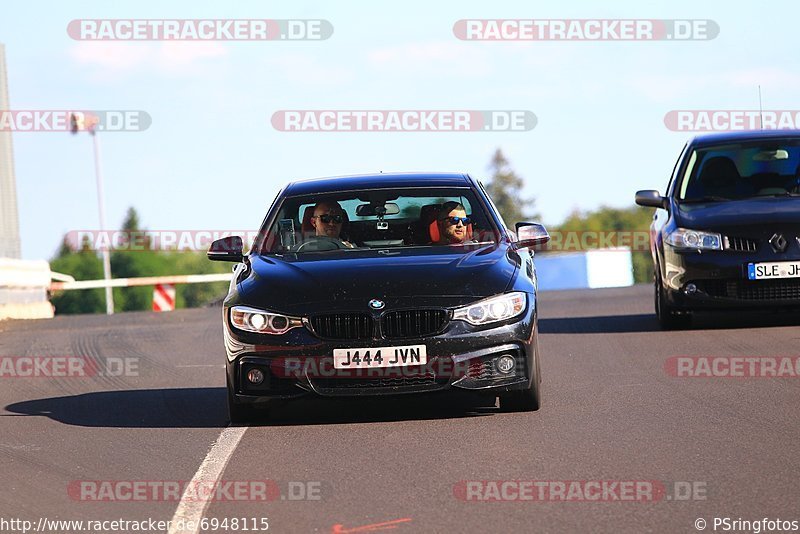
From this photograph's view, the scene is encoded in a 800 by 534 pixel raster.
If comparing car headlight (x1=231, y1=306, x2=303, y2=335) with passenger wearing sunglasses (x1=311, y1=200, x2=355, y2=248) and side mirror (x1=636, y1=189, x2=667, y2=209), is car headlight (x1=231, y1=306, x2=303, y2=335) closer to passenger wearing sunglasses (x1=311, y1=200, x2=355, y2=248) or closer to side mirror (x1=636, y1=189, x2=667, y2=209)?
passenger wearing sunglasses (x1=311, y1=200, x2=355, y2=248)

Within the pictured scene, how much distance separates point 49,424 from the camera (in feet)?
31.6

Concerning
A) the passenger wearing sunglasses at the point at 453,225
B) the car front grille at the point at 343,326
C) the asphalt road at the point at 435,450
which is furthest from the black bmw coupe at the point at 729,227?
the car front grille at the point at 343,326

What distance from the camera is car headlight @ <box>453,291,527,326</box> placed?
8586 mm

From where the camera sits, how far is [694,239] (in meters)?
13.8

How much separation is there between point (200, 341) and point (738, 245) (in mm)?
6165

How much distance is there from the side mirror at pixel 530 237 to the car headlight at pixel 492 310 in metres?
1.20

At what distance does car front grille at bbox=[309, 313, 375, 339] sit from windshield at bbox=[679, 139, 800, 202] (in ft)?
21.7

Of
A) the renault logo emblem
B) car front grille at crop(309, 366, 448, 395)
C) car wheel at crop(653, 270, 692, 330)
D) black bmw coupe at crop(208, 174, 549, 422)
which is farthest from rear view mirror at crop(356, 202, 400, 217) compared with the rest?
car wheel at crop(653, 270, 692, 330)

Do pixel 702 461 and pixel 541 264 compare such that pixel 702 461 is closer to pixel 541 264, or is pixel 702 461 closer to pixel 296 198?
pixel 296 198

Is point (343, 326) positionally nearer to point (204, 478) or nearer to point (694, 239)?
point (204, 478)

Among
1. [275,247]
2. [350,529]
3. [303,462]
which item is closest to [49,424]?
[275,247]

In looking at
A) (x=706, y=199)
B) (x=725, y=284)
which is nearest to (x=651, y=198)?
(x=706, y=199)

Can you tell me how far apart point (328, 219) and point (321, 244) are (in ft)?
0.87

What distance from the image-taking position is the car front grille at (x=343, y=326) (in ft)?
28.1
